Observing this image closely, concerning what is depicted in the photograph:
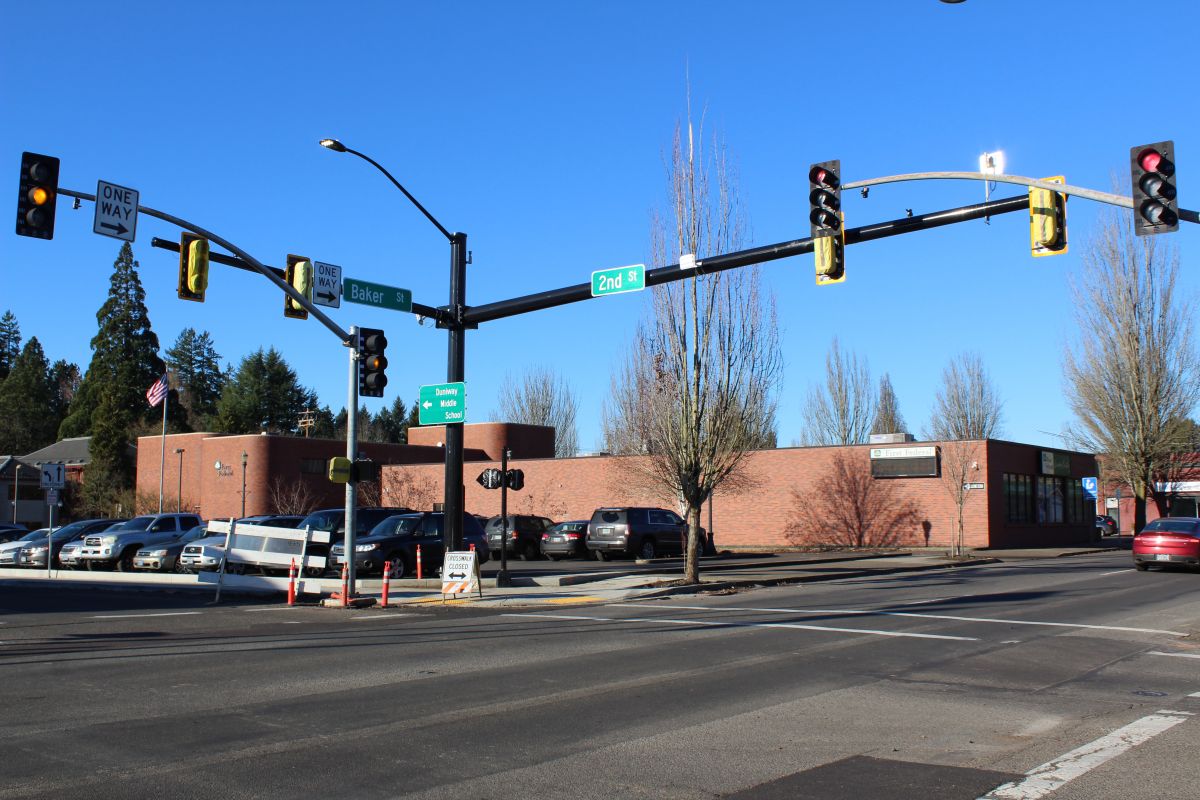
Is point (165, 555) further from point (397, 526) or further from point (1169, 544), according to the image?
point (1169, 544)

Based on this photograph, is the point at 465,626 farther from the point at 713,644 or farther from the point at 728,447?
the point at 728,447

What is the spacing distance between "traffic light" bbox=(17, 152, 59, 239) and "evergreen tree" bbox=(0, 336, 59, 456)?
9207cm

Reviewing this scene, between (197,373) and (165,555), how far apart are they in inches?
3837

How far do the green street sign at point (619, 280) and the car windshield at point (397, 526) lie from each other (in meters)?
9.69

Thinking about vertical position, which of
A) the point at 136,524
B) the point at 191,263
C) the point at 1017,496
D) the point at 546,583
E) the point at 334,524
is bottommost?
the point at 546,583

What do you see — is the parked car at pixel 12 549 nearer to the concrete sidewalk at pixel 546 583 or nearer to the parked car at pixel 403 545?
the concrete sidewalk at pixel 546 583

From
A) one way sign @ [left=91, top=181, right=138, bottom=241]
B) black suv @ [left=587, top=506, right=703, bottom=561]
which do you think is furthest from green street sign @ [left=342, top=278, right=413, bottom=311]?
black suv @ [left=587, top=506, right=703, bottom=561]

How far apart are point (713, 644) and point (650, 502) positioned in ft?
118

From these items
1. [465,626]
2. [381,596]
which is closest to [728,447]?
[381,596]

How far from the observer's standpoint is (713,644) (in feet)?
42.8

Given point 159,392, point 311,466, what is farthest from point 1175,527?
point 159,392

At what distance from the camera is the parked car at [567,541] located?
38.0m

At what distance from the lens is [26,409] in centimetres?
9675

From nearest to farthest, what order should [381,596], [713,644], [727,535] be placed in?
[713,644]
[381,596]
[727,535]
